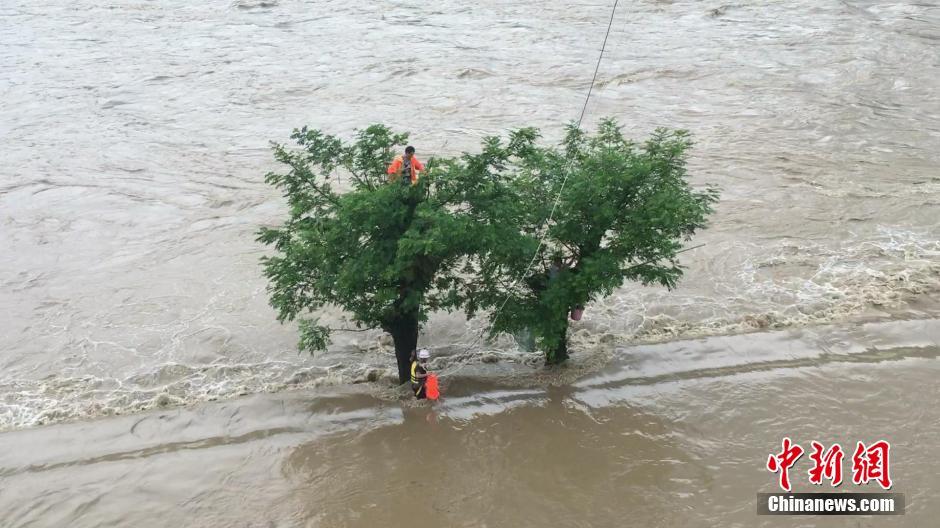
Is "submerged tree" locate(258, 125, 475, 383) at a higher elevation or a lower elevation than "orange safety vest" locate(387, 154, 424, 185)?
lower

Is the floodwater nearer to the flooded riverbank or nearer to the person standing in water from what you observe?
the flooded riverbank

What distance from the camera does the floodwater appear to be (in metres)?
9.21

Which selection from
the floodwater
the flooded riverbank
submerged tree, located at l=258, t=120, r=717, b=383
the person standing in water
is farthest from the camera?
the person standing in water

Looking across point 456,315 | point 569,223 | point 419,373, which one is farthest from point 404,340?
point 456,315

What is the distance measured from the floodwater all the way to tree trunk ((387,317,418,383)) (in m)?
0.51

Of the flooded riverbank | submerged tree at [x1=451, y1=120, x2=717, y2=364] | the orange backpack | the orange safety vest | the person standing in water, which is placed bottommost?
the flooded riverbank

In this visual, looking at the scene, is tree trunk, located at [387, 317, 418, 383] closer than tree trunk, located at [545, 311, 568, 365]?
Yes

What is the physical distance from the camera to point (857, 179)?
1838 centimetres

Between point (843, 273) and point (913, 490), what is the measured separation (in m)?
6.57

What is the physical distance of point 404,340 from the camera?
10609 millimetres

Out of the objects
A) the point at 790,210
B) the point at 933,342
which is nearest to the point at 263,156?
the point at 790,210

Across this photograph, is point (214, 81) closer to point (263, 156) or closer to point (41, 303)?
point (263, 156)

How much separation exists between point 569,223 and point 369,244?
2.65 metres

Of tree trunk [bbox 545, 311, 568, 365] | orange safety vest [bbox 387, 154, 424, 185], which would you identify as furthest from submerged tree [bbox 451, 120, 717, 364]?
orange safety vest [bbox 387, 154, 424, 185]
